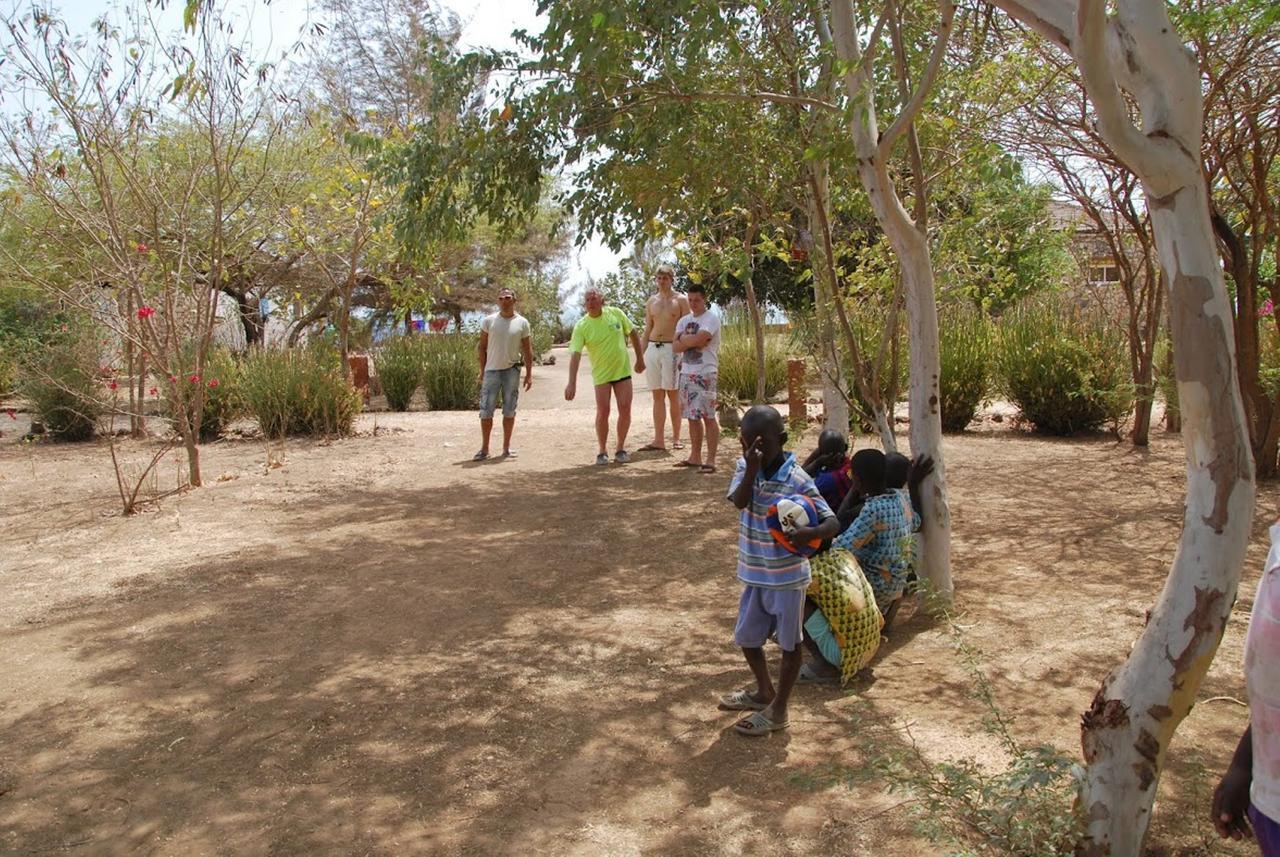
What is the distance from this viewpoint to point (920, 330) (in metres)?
5.11

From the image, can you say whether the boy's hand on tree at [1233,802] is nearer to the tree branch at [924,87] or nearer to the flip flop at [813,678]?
the flip flop at [813,678]

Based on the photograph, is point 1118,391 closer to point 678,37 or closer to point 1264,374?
point 1264,374

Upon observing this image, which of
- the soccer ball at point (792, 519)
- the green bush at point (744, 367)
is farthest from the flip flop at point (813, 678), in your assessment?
the green bush at point (744, 367)

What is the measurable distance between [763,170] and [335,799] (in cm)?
490

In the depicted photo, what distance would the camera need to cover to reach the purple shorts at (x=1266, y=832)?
6.36 ft

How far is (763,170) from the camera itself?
7.09 m

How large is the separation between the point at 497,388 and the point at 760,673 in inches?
256

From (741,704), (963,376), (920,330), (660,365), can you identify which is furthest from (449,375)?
(741,704)

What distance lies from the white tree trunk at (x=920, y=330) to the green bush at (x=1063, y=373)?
655cm

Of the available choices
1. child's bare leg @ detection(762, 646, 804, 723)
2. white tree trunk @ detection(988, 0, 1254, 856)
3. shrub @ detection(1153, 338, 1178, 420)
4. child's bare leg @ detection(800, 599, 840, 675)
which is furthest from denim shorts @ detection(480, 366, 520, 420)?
white tree trunk @ detection(988, 0, 1254, 856)

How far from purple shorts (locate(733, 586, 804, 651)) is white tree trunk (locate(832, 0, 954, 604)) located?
3.90 ft

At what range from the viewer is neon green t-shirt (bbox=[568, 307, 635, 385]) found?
9.79m

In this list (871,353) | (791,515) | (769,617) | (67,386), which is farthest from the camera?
(67,386)

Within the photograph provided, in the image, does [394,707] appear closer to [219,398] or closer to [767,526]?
[767,526]
